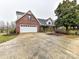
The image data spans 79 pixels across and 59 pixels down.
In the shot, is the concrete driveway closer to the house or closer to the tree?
the tree

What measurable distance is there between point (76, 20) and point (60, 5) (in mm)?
7623

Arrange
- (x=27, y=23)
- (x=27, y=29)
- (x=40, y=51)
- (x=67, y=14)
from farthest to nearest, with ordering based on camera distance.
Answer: (x=27, y=23), (x=27, y=29), (x=67, y=14), (x=40, y=51)

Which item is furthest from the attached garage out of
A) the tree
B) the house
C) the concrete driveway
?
the concrete driveway

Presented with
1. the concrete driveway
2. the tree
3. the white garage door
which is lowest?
the concrete driveway

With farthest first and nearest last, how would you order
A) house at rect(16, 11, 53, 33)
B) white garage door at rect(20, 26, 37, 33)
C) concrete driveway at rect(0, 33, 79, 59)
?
white garage door at rect(20, 26, 37, 33) → house at rect(16, 11, 53, 33) → concrete driveway at rect(0, 33, 79, 59)

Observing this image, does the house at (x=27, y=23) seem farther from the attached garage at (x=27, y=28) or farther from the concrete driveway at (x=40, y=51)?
the concrete driveway at (x=40, y=51)

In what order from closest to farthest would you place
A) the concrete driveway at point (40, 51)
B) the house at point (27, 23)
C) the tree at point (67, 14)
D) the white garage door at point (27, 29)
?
the concrete driveway at point (40, 51) → the tree at point (67, 14) → the house at point (27, 23) → the white garage door at point (27, 29)

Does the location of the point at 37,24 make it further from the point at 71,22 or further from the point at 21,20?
the point at 71,22

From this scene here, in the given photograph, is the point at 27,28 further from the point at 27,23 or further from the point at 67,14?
the point at 67,14

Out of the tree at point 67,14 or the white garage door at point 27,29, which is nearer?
the tree at point 67,14

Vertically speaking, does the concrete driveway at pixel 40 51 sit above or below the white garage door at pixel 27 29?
below

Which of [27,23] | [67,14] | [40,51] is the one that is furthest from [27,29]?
[40,51]

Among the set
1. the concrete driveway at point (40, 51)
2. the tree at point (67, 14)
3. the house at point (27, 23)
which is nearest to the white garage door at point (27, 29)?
the house at point (27, 23)

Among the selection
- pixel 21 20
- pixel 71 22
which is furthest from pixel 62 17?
pixel 21 20
